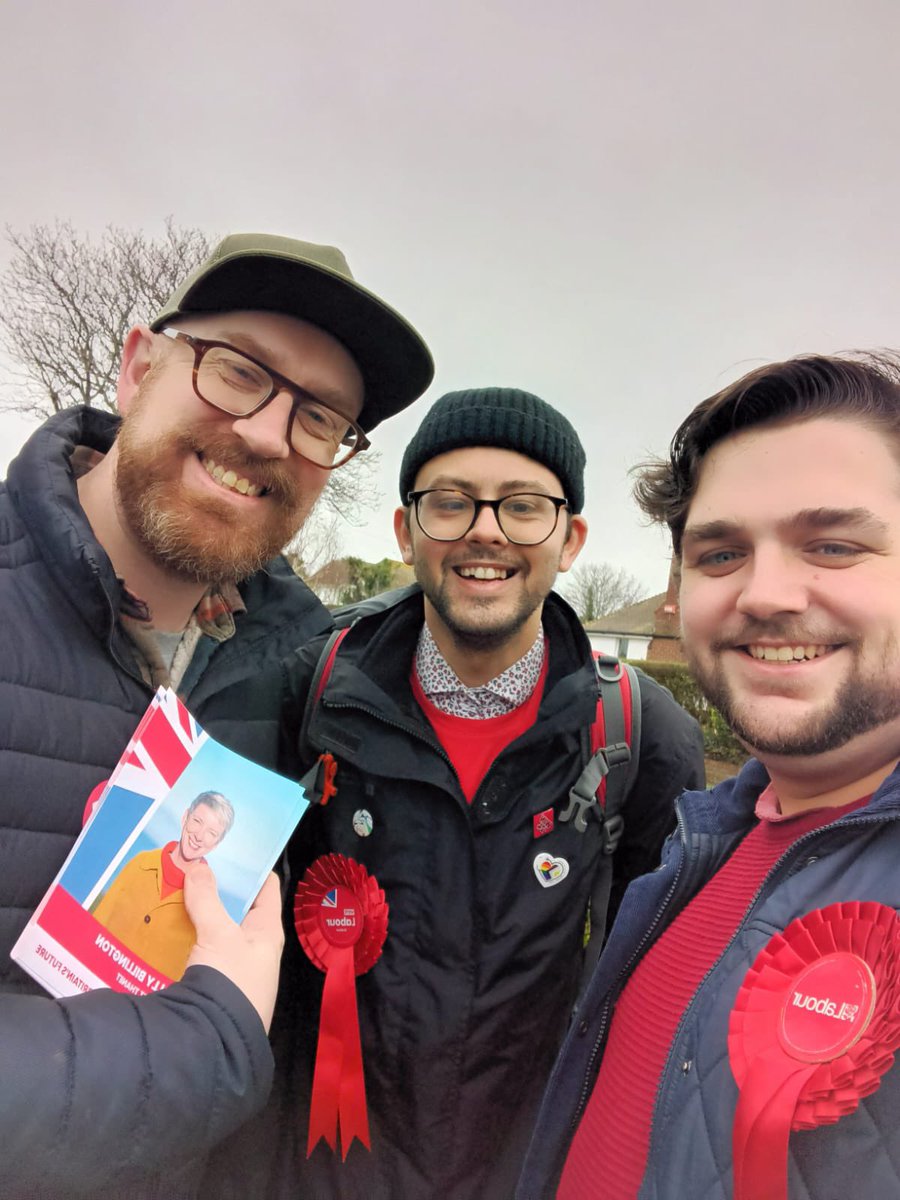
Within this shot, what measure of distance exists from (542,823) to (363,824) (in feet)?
1.94

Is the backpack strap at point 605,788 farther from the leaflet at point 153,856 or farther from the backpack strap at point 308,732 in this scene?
the leaflet at point 153,856

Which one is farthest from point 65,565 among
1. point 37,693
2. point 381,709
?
point 381,709

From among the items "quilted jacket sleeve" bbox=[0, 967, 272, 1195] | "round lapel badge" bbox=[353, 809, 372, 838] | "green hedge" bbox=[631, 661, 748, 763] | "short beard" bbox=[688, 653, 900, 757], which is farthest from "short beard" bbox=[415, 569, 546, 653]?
"green hedge" bbox=[631, 661, 748, 763]

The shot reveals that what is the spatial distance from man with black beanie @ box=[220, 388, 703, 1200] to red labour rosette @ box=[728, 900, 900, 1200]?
106 centimetres

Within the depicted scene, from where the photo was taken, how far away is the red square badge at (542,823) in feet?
6.68

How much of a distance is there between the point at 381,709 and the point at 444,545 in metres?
0.68

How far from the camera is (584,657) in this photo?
8.00 feet

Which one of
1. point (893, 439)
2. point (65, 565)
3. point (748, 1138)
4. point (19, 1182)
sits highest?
point (893, 439)

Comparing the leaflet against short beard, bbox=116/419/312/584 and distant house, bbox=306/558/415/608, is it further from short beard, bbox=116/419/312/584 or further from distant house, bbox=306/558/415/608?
distant house, bbox=306/558/415/608

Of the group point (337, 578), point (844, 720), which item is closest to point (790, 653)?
point (844, 720)

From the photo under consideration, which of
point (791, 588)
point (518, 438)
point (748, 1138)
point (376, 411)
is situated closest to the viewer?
point (748, 1138)

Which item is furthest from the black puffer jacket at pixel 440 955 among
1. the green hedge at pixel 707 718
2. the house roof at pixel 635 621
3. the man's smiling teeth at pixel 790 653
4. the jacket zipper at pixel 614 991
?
the house roof at pixel 635 621

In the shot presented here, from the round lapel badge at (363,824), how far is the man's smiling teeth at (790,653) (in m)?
1.32

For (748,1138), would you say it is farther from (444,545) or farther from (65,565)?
(444,545)
